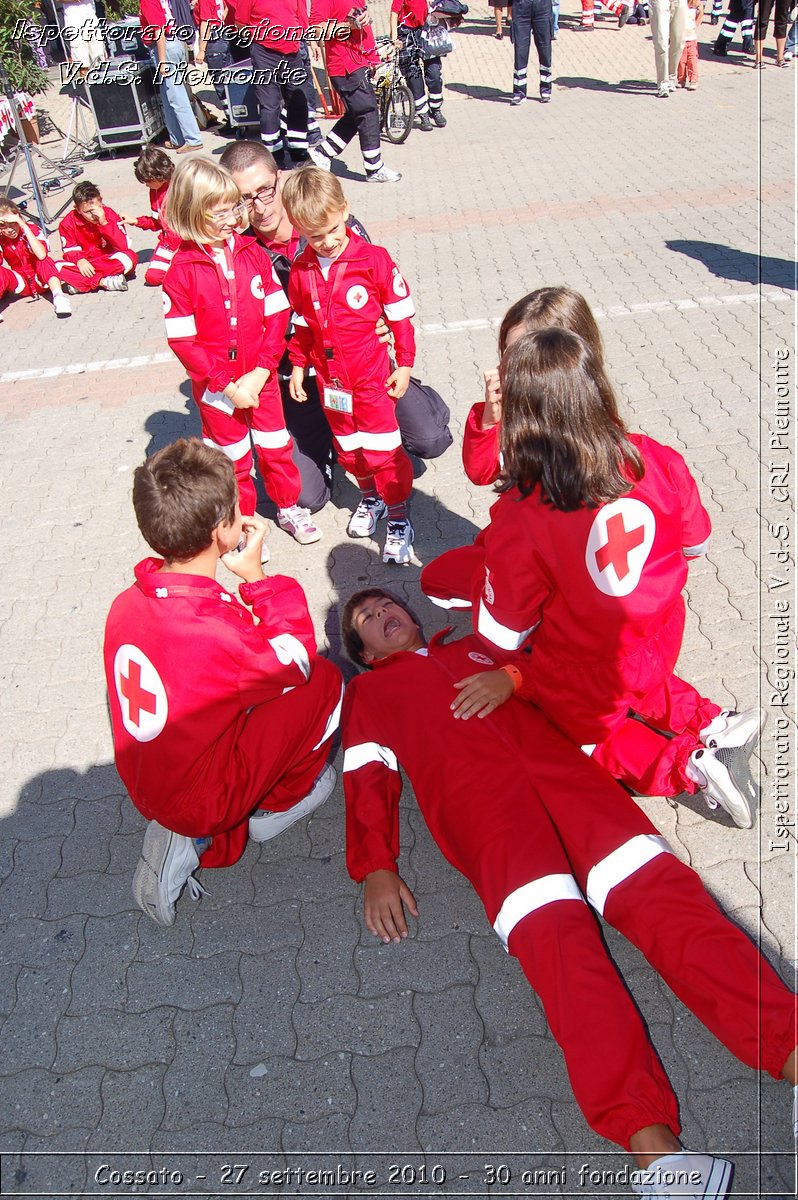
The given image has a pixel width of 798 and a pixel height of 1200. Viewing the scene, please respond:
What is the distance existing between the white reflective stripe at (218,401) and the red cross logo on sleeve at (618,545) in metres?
2.06

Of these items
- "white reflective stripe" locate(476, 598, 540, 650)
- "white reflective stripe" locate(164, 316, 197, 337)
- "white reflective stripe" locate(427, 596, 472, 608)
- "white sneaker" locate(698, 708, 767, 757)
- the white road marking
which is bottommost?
"white sneaker" locate(698, 708, 767, 757)

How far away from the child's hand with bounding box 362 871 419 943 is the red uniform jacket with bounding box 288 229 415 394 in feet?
6.80

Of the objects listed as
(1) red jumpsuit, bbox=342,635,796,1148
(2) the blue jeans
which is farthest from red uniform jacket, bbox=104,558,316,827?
(2) the blue jeans

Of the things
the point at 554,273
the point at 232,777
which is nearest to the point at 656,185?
the point at 554,273

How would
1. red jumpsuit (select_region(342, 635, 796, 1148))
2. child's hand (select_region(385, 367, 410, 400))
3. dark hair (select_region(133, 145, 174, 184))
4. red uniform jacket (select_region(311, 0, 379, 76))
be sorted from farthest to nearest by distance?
1. red uniform jacket (select_region(311, 0, 379, 76))
2. dark hair (select_region(133, 145, 174, 184))
3. child's hand (select_region(385, 367, 410, 400))
4. red jumpsuit (select_region(342, 635, 796, 1148))

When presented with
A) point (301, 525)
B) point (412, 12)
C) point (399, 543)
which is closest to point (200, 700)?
point (399, 543)

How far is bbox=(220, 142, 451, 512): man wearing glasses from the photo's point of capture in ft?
11.9

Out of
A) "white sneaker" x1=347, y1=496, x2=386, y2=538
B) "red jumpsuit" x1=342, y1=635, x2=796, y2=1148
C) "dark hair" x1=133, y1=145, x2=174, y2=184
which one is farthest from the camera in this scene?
"dark hair" x1=133, y1=145, x2=174, y2=184

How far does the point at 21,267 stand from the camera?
25.6 ft

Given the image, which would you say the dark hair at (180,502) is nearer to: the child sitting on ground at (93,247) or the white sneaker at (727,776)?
the white sneaker at (727,776)

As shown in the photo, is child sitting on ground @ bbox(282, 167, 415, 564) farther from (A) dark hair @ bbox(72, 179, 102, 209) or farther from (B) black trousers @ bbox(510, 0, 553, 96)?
(B) black trousers @ bbox(510, 0, 553, 96)

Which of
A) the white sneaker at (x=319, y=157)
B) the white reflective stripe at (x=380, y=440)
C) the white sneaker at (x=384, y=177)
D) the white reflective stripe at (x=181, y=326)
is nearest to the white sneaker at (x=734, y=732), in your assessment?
the white reflective stripe at (x=380, y=440)

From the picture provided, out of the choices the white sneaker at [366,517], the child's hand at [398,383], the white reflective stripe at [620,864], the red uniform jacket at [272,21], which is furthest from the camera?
the red uniform jacket at [272,21]

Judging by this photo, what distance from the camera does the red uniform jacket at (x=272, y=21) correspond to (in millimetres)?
8375
